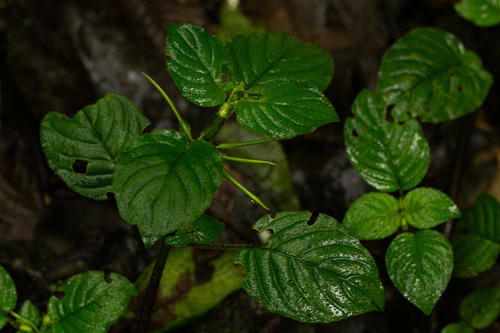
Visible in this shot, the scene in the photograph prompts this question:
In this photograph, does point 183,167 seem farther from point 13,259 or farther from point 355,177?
point 355,177

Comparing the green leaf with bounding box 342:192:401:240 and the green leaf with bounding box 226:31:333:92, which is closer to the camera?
the green leaf with bounding box 226:31:333:92

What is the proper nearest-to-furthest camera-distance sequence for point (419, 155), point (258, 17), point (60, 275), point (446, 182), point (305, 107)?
point (305, 107)
point (419, 155)
point (60, 275)
point (446, 182)
point (258, 17)

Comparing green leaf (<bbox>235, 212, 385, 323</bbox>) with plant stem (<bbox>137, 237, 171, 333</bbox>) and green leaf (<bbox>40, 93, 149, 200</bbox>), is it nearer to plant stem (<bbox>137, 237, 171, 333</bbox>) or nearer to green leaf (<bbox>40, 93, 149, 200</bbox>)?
plant stem (<bbox>137, 237, 171, 333</bbox>)

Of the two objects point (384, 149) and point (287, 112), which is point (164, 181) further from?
point (384, 149)

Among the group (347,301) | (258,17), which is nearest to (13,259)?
(347,301)

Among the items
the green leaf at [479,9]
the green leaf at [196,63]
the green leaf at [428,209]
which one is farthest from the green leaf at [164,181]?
the green leaf at [479,9]

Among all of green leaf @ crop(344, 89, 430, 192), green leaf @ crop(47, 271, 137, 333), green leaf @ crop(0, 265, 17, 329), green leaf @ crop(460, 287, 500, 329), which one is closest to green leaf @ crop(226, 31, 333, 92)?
green leaf @ crop(344, 89, 430, 192)
